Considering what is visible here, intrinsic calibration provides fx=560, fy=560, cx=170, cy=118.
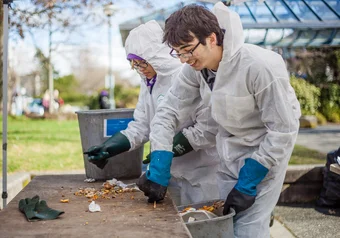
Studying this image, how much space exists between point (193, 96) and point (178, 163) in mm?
674

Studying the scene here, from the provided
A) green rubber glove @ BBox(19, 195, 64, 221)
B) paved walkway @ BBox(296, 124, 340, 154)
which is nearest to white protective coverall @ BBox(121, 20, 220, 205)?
green rubber glove @ BBox(19, 195, 64, 221)

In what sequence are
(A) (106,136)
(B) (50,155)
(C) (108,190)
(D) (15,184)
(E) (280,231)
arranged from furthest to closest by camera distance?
1. (B) (50,155)
2. (D) (15,184)
3. (E) (280,231)
4. (A) (106,136)
5. (C) (108,190)

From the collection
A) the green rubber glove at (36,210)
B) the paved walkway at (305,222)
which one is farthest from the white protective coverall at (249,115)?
the paved walkway at (305,222)

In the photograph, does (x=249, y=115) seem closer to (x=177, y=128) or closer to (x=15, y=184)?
(x=177, y=128)

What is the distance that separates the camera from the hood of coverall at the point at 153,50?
3.43m

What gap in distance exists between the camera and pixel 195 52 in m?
2.62

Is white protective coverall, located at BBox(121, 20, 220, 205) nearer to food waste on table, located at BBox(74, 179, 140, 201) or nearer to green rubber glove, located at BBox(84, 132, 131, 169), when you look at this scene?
green rubber glove, located at BBox(84, 132, 131, 169)

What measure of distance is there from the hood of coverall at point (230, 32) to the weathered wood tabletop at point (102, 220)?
2.59 ft

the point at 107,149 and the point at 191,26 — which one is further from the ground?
the point at 191,26

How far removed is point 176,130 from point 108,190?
1.95ft

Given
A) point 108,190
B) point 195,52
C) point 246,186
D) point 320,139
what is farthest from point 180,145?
point 320,139

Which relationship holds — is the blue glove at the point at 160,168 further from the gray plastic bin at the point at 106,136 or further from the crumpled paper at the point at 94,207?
the gray plastic bin at the point at 106,136

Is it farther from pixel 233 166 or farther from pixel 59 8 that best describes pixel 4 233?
pixel 59 8

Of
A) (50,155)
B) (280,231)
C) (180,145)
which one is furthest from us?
(50,155)
